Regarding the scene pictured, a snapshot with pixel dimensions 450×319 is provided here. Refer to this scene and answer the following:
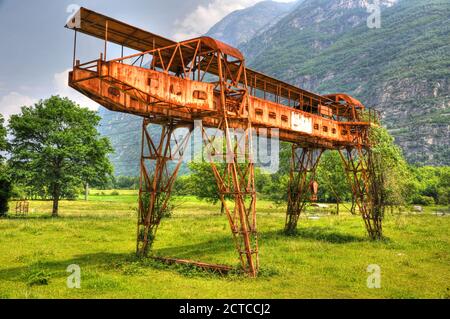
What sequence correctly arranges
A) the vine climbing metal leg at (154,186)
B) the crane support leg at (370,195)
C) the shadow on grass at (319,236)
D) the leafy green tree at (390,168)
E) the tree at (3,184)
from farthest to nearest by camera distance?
the tree at (3,184)
the leafy green tree at (390,168)
the crane support leg at (370,195)
the shadow on grass at (319,236)
the vine climbing metal leg at (154,186)

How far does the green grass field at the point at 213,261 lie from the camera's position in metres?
12.9

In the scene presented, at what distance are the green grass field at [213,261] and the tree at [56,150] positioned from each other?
33.5ft

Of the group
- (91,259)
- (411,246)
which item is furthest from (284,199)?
(91,259)

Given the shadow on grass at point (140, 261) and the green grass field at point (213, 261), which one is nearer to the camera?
the green grass field at point (213, 261)

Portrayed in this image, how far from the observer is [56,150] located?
38031mm

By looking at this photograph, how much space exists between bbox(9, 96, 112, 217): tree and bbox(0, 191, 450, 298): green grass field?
10.2 metres

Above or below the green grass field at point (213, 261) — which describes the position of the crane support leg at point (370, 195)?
above

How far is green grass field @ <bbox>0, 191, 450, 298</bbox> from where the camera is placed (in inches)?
508

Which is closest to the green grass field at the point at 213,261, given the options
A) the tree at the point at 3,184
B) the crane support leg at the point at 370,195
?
the crane support leg at the point at 370,195

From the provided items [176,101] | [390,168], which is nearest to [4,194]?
[176,101]

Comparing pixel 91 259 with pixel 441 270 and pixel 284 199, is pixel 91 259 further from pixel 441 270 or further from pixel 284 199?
pixel 284 199

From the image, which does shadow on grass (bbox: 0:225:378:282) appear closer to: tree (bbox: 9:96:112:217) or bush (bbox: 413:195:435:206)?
tree (bbox: 9:96:112:217)

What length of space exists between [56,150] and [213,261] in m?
26.6

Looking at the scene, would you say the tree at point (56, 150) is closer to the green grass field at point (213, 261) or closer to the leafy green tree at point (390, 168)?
the green grass field at point (213, 261)
